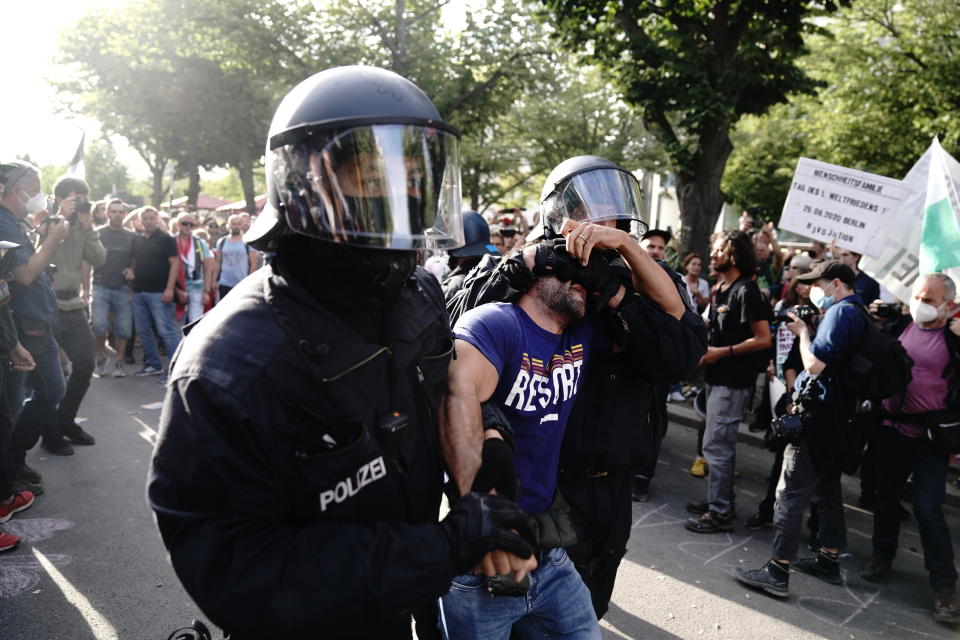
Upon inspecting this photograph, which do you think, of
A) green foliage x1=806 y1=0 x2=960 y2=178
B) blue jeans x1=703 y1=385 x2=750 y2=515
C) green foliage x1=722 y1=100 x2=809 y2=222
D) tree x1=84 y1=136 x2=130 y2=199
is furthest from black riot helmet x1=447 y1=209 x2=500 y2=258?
tree x1=84 y1=136 x2=130 y2=199

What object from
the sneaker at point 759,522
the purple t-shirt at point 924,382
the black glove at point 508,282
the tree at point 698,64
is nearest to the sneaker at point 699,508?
the sneaker at point 759,522

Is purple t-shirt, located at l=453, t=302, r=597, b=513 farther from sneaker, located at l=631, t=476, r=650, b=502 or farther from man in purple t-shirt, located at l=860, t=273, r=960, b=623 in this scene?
sneaker, located at l=631, t=476, r=650, b=502

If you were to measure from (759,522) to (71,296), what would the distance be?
5.64m

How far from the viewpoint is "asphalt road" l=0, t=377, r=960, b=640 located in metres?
3.35

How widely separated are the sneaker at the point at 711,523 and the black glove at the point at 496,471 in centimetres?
351

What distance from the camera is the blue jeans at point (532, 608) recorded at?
1.90 metres

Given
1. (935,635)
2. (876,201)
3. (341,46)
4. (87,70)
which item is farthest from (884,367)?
(87,70)

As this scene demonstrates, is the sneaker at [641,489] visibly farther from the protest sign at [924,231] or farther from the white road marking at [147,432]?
the white road marking at [147,432]

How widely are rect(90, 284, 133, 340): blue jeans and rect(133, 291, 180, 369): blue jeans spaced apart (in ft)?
0.52

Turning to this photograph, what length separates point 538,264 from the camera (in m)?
2.15

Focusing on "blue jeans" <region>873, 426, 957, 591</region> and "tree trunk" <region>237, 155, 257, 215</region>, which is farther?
"tree trunk" <region>237, 155, 257, 215</region>

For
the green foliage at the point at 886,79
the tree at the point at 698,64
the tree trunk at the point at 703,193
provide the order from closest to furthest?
the tree at the point at 698,64 < the tree trunk at the point at 703,193 < the green foliage at the point at 886,79

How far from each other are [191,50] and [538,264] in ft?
47.2

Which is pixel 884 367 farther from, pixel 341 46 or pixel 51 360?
pixel 341 46
